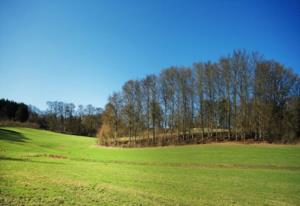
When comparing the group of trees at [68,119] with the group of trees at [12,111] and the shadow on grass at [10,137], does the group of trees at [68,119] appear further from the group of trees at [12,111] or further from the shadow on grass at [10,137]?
the shadow on grass at [10,137]

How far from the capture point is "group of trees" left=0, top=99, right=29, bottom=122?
255 ft

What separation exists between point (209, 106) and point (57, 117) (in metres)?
81.5

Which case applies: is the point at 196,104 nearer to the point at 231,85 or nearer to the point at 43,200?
the point at 231,85

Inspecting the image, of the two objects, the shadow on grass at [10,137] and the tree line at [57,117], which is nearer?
the shadow on grass at [10,137]

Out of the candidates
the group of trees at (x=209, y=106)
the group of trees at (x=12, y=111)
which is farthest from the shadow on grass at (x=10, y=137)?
the group of trees at (x=12, y=111)

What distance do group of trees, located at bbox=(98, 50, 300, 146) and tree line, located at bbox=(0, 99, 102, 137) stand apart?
95.1ft

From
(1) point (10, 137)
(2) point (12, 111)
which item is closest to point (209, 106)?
(1) point (10, 137)

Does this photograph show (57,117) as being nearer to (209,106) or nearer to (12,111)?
(12,111)

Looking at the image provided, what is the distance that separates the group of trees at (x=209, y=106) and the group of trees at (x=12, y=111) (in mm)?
41303

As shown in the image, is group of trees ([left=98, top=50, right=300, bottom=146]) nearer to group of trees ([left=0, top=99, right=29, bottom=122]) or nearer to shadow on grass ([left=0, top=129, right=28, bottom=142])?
shadow on grass ([left=0, top=129, right=28, bottom=142])

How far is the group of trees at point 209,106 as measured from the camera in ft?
154

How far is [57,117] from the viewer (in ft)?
355

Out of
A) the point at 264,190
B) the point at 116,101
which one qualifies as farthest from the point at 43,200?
the point at 116,101

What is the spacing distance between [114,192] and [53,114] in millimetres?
107990
